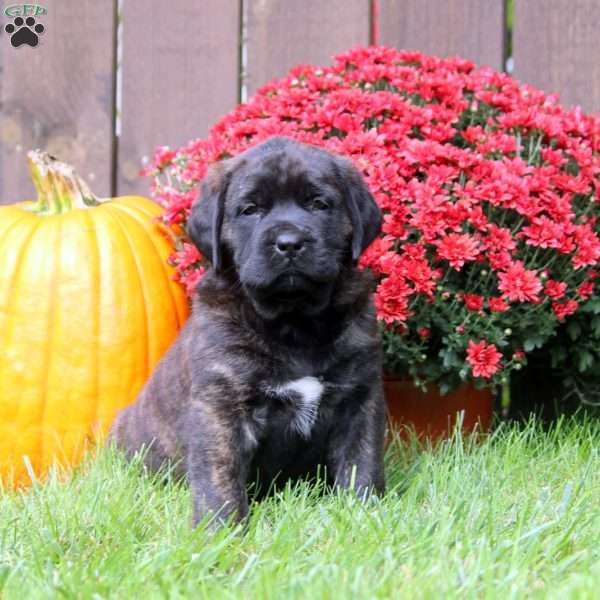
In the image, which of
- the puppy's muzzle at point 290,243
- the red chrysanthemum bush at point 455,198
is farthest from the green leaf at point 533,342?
Answer: the puppy's muzzle at point 290,243

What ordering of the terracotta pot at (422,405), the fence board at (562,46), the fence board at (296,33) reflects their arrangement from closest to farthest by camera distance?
the terracotta pot at (422,405), the fence board at (562,46), the fence board at (296,33)

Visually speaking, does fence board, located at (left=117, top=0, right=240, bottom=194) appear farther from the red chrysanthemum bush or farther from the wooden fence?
the red chrysanthemum bush

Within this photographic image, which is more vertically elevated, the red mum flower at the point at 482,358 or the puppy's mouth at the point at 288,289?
the puppy's mouth at the point at 288,289

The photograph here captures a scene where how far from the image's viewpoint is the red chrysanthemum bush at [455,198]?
11.1ft

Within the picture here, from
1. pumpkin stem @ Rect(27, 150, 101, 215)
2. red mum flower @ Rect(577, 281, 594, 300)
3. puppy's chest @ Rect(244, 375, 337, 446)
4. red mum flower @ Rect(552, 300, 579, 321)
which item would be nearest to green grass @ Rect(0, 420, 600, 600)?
puppy's chest @ Rect(244, 375, 337, 446)

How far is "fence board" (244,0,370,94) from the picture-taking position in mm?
4500

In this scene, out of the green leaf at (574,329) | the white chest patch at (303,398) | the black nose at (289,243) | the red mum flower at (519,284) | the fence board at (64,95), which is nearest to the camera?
the black nose at (289,243)

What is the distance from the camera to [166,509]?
2.71m

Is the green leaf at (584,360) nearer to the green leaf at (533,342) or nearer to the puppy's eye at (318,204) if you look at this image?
the green leaf at (533,342)

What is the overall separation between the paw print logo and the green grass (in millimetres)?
2443

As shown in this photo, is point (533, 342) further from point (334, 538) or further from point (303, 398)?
point (334, 538)

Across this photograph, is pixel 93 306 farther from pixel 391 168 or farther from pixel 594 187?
pixel 594 187

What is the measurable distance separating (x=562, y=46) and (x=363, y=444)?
243cm

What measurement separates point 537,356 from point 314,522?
1.86 m
